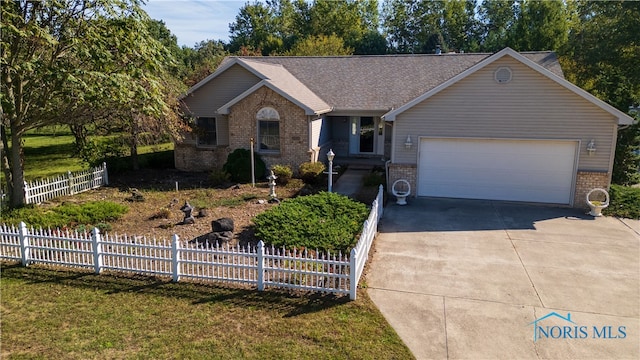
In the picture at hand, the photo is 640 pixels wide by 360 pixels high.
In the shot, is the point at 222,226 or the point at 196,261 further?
the point at 222,226

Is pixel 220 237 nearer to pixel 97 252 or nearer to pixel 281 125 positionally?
pixel 97 252

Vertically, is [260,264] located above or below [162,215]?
above

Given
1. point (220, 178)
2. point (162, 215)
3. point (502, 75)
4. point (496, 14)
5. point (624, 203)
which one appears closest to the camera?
point (162, 215)

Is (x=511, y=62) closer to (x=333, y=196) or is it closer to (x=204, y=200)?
(x=333, y=196)

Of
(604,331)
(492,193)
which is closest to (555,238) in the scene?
(492,193)

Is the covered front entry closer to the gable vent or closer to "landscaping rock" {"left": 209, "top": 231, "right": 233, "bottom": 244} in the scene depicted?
the gable vent

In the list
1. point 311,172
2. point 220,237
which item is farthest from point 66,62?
point 311,172

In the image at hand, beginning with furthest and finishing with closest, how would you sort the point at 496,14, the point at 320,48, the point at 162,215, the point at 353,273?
the point at 496,14, the point at 320,48, the point at 162,215, the point at 353,273
